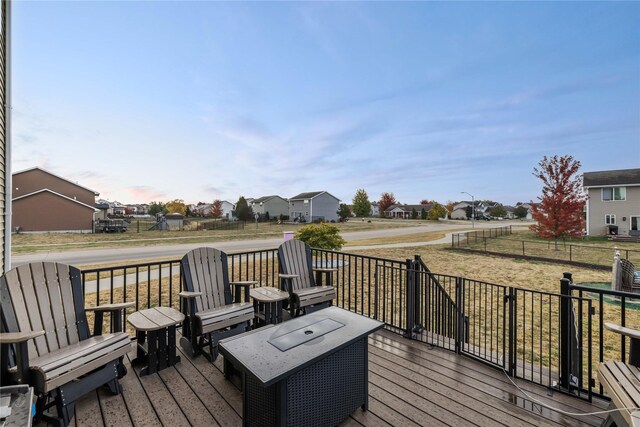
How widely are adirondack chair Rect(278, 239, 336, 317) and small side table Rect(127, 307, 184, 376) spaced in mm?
1379

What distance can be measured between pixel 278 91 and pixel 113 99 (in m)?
7.39

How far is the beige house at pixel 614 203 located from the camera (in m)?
21.0

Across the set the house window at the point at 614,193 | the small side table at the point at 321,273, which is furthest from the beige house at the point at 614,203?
the small side table at the point at 321,273

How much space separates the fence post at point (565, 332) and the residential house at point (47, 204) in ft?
103

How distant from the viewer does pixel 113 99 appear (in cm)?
848

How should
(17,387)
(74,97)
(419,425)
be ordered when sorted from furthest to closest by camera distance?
(74,97) → (419,425) → (17,387)

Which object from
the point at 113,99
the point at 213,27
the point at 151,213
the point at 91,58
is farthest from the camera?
the point at 151,213

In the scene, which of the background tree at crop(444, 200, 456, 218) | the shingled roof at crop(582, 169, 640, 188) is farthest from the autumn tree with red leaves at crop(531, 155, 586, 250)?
the background tree at crop(444, 200, 456, 218)

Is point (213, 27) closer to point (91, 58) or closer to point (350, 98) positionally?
point (91, 58)

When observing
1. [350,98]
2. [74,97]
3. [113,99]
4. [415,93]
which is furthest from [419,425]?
[415,93]

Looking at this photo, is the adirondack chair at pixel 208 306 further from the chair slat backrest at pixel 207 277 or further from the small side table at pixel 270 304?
the small side table at pixel 270 304

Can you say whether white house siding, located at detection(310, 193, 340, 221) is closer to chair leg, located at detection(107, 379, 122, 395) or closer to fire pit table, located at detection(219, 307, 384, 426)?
chair leg, located at detection(107, 379, 122, 395)

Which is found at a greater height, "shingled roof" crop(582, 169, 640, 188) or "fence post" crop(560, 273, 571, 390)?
"shingled roof" crop(582, 169, 640, 188)

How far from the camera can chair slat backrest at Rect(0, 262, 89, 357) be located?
2082 millimetres
